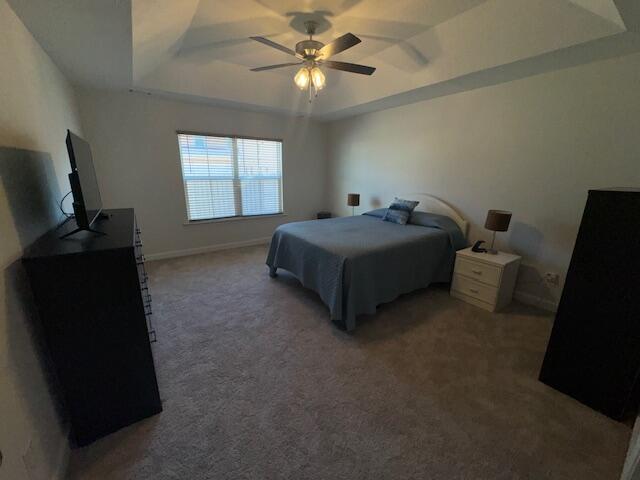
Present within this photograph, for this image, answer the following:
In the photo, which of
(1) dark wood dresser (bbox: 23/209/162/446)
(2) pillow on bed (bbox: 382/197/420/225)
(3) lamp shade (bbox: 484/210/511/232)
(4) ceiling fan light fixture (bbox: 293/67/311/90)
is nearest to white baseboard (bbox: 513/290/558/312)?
(3) lamp shade (bbox: 484/210/511/232)

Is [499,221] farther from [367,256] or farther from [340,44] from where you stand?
[340,44]

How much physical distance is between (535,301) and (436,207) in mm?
1524

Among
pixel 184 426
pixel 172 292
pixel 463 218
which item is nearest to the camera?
pixel 184 426

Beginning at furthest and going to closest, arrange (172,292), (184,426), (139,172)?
(139,172) < (172,292) < (184,426)

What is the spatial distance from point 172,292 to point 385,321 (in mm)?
2339

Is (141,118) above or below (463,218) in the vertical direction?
above

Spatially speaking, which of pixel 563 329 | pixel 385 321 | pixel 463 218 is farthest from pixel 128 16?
pixel 463 218

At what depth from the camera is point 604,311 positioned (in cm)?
148

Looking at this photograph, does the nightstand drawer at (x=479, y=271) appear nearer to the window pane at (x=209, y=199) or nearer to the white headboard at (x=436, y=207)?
the white headboard at (x=436, y=207)

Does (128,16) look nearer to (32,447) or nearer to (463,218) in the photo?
(32,447)

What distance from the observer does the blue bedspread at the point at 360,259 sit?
2.24m

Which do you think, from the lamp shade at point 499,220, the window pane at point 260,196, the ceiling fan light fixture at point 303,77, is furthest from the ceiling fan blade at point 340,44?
the window pane at point 260,196

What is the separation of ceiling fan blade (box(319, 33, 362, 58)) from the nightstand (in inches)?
88.5

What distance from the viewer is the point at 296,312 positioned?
100 inches
